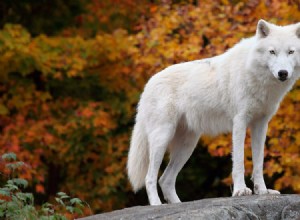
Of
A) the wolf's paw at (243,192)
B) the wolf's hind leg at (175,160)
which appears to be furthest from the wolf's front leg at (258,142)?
the wolf's hind leg at (175,160)

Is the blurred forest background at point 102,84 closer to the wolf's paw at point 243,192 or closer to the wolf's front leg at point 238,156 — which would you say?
the wolf's front leg at point 238,156

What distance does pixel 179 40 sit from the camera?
33.9ft

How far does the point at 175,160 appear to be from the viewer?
6758 millimetres

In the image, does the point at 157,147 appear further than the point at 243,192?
Yes

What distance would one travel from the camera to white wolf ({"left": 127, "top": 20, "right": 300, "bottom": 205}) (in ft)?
19.4

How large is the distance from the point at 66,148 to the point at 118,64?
172 cm

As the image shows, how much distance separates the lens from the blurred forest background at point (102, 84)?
9742mm

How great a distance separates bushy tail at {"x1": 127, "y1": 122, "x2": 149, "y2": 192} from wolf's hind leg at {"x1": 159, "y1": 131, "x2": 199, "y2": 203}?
0.20 meters

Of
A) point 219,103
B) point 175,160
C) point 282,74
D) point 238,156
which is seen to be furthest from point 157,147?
point 282,74

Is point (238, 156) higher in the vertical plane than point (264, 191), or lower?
higher

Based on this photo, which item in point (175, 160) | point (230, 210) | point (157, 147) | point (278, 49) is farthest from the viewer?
point (175, 160)

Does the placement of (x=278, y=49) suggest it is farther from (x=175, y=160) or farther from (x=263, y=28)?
(x=175, y=160)

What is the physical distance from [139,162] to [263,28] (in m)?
1.80

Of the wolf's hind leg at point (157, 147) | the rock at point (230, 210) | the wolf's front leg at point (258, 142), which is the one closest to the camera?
the rock at point (230, 210)
